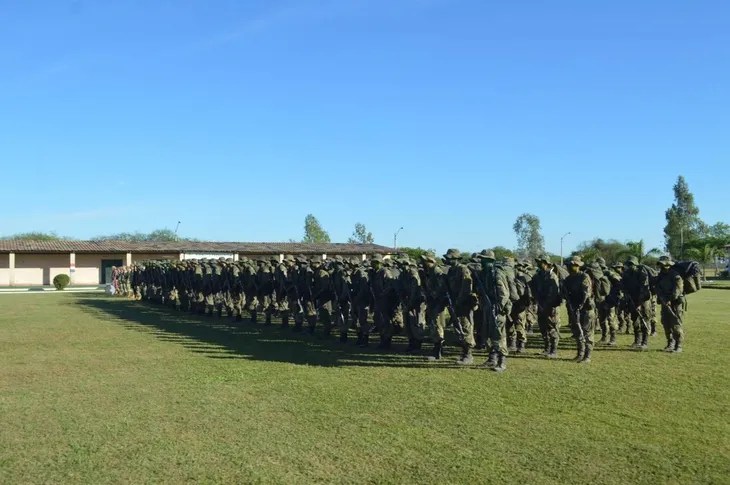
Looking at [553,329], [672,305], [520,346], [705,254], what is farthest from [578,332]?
[705,254]

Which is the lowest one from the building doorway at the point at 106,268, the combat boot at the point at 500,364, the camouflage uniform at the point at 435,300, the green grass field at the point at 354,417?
the green grass field at the point at 354,417

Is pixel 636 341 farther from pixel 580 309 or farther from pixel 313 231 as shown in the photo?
pixel 313 231

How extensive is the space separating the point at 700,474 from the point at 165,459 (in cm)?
449

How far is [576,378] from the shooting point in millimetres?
9531

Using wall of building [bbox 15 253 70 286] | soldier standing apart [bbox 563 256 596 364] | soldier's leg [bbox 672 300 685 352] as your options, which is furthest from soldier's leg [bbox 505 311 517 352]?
wall of building [bbox 15 253 70 286]

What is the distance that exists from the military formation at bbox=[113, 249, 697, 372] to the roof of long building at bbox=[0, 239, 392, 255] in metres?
33.0

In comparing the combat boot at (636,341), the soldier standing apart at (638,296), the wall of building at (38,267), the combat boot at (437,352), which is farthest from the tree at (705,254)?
the wall of building at (38,267)

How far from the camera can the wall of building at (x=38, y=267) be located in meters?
48.0

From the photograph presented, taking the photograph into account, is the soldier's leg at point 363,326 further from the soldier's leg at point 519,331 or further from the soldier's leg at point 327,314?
the soldier's leg at point 519,331

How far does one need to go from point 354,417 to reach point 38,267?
47.7m

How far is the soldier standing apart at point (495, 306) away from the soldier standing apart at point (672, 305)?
3.53 metres

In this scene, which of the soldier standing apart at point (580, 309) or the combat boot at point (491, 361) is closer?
the combat boot at point (491, 361)

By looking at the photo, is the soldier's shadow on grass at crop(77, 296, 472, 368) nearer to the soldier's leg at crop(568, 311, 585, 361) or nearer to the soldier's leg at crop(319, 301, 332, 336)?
the soldier's leg at crop(319, 301, 332, 336)

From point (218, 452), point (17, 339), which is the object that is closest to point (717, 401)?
point (218, 452)
